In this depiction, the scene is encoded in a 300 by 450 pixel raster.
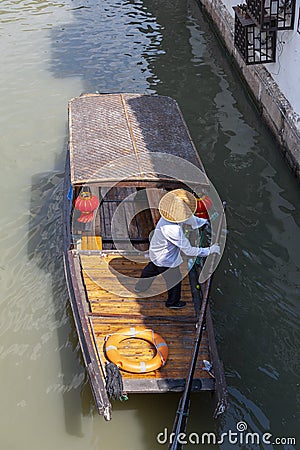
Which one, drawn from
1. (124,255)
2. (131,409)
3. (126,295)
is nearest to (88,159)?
(124,255)

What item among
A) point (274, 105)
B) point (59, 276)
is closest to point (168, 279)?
point (59, 276)

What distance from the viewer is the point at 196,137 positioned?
1376cm

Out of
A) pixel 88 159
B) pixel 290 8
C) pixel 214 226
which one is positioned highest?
pixel 290 8

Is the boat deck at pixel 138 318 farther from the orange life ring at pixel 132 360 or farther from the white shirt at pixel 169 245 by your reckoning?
the white shirt at pixel 169 245

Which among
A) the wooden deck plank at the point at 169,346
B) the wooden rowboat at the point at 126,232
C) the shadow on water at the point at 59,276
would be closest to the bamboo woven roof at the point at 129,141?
the wooden rowboat at the point at 126,232

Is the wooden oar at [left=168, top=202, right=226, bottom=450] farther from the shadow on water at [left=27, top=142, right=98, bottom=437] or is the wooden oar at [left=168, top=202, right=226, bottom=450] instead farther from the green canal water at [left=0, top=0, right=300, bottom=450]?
the shadow on water at [left=27, top=142, right=98, bottom=437]

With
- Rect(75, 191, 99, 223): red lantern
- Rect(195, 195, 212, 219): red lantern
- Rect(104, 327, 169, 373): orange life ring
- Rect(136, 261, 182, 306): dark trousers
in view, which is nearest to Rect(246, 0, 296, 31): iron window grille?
Rect(195, 195, 212, 219): red lantern

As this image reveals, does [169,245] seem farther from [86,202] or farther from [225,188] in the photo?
[225,188]

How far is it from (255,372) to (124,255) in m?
2.57

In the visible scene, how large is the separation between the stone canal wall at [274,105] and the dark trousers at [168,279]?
4.55m

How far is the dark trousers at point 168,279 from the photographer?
813cm

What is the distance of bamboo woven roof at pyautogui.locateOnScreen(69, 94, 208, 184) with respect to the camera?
347 inches

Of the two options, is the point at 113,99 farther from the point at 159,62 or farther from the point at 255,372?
the point at 159,62

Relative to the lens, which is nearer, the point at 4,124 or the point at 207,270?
the point at 207,270
